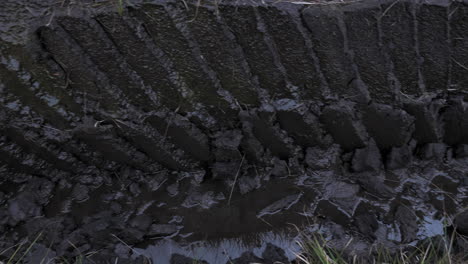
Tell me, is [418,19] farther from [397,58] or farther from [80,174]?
[80,174]

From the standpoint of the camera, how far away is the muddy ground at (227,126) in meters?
1.78

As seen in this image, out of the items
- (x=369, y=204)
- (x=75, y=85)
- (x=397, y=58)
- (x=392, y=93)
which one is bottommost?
(x=369, y=204)

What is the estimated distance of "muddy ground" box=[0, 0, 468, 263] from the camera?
5.85 ft

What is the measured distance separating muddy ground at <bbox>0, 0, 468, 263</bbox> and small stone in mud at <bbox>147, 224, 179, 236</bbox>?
1cm

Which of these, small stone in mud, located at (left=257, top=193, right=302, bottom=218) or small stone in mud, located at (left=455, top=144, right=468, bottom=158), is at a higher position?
small stone in mud, located at (left=455, top=144, right=468, bottom=158)

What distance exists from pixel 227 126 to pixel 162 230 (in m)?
0.55

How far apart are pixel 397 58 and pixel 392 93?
0.16 meters

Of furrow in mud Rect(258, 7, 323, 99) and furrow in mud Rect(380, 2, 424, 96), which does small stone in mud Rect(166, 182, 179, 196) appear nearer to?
furrow in mud Rect(258, 7, 323, 99)

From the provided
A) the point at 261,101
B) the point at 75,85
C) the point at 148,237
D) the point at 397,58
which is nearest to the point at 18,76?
the point at 75,85

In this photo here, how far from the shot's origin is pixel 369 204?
6.50 ft

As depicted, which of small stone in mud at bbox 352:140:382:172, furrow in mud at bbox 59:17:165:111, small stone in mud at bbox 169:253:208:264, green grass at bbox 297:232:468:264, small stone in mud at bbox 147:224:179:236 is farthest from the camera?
small stone in mud at bbox 352:140:382:172

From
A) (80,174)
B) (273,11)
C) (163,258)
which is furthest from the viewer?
(80,174)

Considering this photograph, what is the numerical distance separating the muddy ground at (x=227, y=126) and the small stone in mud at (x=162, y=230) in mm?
12

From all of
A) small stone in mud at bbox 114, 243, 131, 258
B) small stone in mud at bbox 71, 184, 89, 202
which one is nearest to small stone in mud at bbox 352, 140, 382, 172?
small stone in mud at bbox 114, 243, 131, 258
